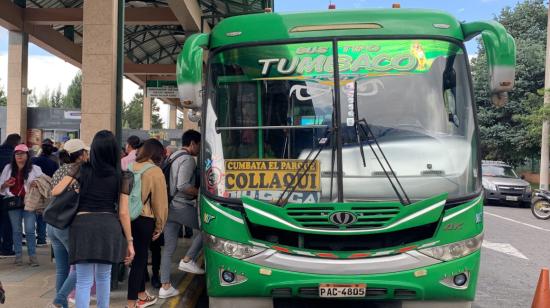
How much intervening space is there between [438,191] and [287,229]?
4.48ft

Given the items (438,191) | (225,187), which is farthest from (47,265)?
(438,191)

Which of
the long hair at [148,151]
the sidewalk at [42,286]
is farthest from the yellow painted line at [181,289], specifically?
the long hair at [148,151]

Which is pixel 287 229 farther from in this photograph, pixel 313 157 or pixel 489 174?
pixel 489 174

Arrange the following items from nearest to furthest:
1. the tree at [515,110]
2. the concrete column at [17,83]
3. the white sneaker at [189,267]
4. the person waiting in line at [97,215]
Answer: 1. the person waiting in line at [97,215]
2. the white sneaker at [189,267]
3. the concrete column at [17,83]
4. the tree at [515,110]

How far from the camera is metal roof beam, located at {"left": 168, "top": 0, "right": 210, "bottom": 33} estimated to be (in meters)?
12.1

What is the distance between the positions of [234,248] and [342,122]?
146cm

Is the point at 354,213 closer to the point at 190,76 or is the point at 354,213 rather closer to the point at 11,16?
the point at 190,76

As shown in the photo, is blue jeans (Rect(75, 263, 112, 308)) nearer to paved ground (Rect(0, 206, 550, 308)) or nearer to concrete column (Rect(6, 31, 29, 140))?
paved ground (Rect(0, 206, 550, 308))

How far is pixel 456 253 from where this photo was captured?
4074 millimetres

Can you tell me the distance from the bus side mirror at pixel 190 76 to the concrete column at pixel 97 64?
10.3ft

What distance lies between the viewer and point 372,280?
3945mm

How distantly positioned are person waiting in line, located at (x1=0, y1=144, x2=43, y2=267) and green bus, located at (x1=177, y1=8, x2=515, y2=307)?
9.80 feet

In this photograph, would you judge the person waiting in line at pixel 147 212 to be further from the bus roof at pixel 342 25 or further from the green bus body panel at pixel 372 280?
the bus roof at pixel 342 25

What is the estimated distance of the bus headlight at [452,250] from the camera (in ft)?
13.2
